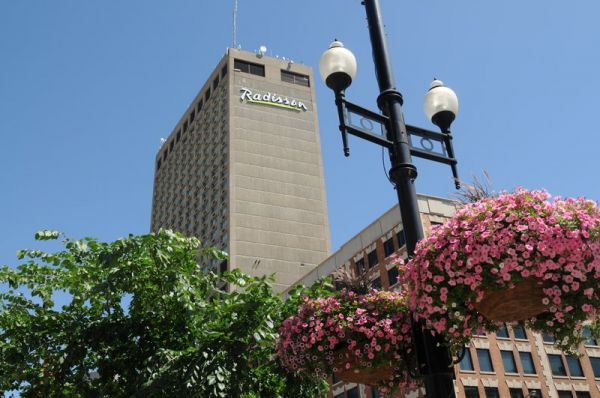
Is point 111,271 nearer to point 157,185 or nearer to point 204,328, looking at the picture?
point 204,328

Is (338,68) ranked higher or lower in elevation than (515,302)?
higher

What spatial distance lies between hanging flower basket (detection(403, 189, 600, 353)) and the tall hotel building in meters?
74.4

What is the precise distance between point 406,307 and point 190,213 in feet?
330

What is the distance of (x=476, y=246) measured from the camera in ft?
19.2

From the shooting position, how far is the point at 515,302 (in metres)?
5.85

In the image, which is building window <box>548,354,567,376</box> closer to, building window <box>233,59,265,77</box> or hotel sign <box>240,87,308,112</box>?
hotel sign <box>240,87,308,112</box>

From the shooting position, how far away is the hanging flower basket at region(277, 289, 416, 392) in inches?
288

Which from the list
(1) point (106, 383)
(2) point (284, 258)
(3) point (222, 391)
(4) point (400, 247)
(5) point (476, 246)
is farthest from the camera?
(2) point (284, 258)

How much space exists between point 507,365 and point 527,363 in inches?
80.0

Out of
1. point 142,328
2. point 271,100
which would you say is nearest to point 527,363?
point 142,328

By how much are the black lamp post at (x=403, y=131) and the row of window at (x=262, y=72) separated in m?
96.3

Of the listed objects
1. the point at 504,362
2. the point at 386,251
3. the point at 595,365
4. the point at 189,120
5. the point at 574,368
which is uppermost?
the point at 189,120

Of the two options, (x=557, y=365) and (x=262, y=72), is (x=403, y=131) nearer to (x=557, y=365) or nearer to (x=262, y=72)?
(x=557, y=365)

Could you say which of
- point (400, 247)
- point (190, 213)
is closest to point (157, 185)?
point (190, 213)
